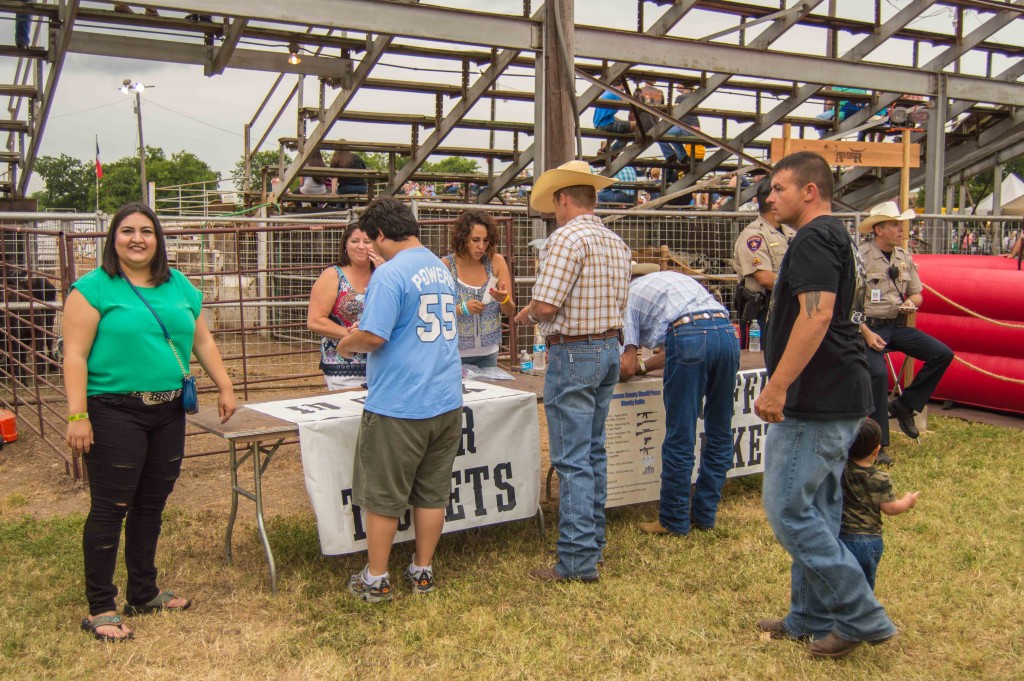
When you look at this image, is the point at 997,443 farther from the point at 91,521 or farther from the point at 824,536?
the point at 91,521

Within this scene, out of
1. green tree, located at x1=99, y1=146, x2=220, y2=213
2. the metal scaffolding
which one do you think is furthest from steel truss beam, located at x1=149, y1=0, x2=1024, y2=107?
green tree, located at x1=99, y1=146, x2=220, y2=213

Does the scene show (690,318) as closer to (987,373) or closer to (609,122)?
(987,373)

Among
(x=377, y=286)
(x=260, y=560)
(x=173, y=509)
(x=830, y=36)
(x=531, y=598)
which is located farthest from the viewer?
(x=830, y=36)

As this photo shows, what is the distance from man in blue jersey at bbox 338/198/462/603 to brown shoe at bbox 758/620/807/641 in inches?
62.9

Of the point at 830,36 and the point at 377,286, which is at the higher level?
the point at 830,36

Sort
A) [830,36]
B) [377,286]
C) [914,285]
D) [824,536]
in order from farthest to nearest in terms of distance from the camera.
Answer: [830,36]
[914,285]
[377,286]
[824,536]

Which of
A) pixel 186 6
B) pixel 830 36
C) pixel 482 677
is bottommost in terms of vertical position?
pixel 482 677

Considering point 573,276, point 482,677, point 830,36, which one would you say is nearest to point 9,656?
point 482,677

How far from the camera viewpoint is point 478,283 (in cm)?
596

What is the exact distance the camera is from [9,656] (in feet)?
12.6

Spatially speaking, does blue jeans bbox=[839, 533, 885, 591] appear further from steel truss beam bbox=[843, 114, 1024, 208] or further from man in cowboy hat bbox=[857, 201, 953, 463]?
steel truss beam bbox=[843, 114, 1024, 208]

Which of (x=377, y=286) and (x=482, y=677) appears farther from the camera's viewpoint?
(x=377, y=286)

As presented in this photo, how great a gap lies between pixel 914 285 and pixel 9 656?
21.9 feet

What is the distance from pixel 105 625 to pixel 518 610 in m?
1.85
